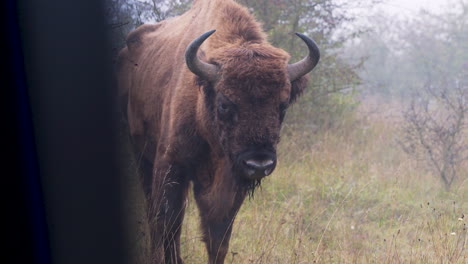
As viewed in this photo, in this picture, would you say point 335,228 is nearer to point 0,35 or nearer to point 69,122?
point 69,122

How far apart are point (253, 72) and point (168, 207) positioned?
4.76ft

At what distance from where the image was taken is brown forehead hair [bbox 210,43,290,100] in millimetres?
3740

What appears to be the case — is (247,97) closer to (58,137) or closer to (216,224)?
(216,224)

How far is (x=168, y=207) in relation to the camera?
432 cm

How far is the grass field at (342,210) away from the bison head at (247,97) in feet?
2.65

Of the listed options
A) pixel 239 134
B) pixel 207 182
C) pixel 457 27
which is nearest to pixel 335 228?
pixel 207 182

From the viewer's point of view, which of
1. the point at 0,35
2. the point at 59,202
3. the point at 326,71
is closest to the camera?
the point at 0,35

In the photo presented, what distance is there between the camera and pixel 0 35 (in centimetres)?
334

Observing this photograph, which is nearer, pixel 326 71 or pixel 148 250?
pixel 148 250

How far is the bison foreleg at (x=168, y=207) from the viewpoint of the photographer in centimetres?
426

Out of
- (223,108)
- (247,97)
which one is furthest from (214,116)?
(247,97)

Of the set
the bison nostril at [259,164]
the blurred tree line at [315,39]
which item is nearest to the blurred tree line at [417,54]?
the blurred tree line at [315,39]

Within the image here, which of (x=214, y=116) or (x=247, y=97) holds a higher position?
(x=247, y=97)

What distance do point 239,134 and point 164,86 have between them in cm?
153
